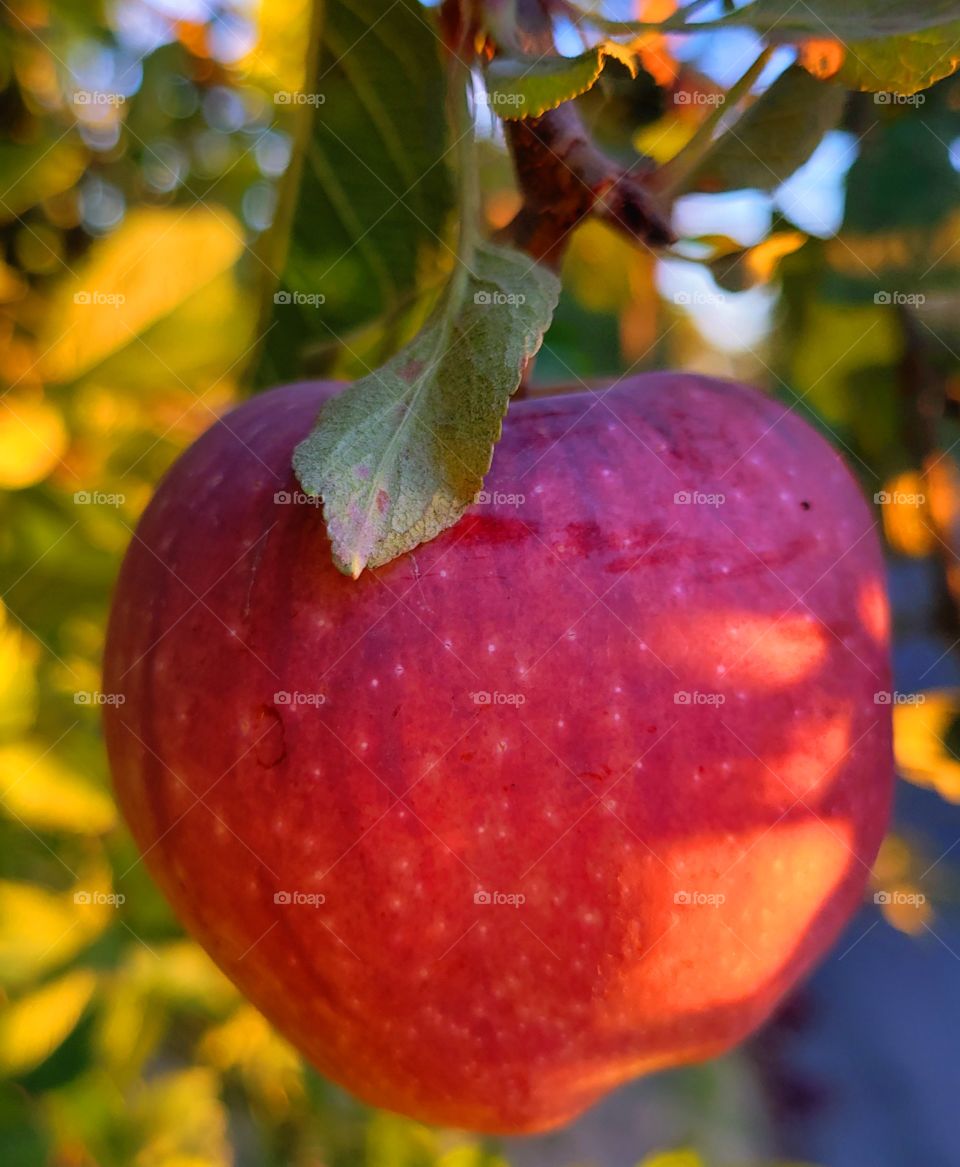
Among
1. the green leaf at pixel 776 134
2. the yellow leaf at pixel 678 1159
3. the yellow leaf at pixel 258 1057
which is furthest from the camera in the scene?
the yellow leaf at pixel 258 1057

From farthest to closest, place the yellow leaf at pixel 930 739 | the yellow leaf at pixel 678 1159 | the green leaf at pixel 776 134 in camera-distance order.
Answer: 1. the yellow leaf at pixel 678 1159
2. the yellow leaf at pixel 930 739
3. the green leaf at pixel 776 134

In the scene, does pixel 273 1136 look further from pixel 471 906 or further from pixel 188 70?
pixel 188 70

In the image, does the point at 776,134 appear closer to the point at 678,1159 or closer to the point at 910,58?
the point at 910,58

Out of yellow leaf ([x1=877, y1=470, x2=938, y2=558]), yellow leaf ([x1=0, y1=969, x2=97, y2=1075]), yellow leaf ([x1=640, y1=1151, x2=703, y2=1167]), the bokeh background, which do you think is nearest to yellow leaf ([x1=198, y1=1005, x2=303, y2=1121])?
the bokeh background

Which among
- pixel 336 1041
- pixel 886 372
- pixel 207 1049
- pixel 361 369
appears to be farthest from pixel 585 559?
pixel 207 1049

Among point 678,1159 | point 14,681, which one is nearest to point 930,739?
point 678,1159

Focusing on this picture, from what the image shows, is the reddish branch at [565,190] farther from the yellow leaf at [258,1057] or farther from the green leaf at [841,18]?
the yellow leaf at [258,1057]

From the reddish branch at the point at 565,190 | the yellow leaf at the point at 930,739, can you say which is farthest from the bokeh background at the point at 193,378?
the reddish branch at the point at 565,190
